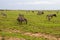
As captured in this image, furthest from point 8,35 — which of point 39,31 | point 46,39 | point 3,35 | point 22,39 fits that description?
point 39,31

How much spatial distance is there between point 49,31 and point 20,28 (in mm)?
3543

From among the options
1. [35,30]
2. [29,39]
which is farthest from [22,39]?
[35,30]

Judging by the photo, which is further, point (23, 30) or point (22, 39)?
point (23, 30)

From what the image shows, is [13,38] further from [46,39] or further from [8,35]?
[46,39]

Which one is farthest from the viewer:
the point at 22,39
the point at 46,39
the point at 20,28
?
the point at 20,28

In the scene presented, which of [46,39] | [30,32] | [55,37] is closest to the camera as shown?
[46,39]

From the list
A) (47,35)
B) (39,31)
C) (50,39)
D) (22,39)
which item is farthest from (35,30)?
(22,39)

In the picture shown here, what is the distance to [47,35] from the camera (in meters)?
20.9

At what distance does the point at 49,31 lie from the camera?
22516 mm

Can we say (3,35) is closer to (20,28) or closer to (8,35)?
(8,35)

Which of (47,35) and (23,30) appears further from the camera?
(23,30)

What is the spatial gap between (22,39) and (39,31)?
17.2ft

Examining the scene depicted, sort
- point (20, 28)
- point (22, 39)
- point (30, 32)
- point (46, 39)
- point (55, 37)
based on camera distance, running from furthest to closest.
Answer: point (20, 28) → point (30, 32) → point (55, 37) → point (46, 39) → point (22, 39)

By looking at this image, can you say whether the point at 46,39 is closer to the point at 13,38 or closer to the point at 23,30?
the point at 13,38
